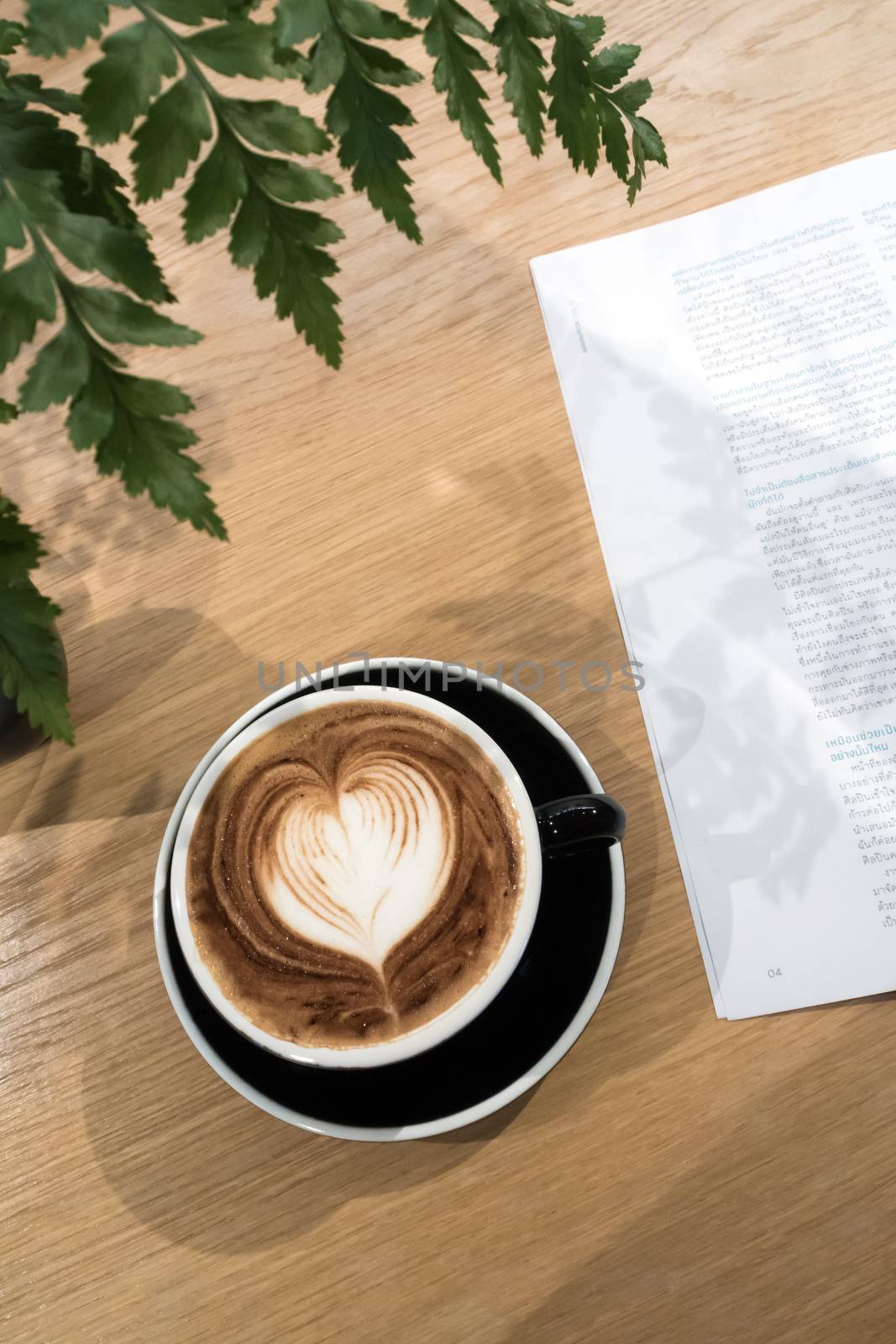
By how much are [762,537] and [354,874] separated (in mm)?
354

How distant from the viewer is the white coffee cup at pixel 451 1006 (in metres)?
0.49

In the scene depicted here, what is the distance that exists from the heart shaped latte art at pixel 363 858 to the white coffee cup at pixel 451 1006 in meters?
0.04

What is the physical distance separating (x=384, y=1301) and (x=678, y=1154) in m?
0.18

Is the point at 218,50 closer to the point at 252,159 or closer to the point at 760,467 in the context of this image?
the point at 252,159

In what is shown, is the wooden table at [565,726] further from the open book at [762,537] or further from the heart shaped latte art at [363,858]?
the heart shaped latte art at [363,858]

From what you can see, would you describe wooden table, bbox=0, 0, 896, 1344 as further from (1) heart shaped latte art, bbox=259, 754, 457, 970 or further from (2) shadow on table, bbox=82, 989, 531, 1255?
(1) heart shaped latte art, bbox=259, 754, 457, 970

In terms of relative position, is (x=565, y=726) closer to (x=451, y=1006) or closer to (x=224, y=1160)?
(x=451, y=1006)

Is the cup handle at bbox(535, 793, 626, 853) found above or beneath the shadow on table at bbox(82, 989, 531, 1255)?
above

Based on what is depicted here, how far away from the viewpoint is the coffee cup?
49 cm

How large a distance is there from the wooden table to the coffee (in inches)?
4.2

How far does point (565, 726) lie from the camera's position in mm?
637

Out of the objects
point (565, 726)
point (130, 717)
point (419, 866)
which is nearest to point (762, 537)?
point (565, 726)

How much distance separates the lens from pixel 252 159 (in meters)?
0.33

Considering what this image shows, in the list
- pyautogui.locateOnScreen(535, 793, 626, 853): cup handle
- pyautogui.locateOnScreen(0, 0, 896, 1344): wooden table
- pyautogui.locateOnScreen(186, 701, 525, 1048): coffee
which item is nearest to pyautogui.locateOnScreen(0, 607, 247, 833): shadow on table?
pyautogui.locateOnScreen(0, 0, 896, 1344): wooden table
